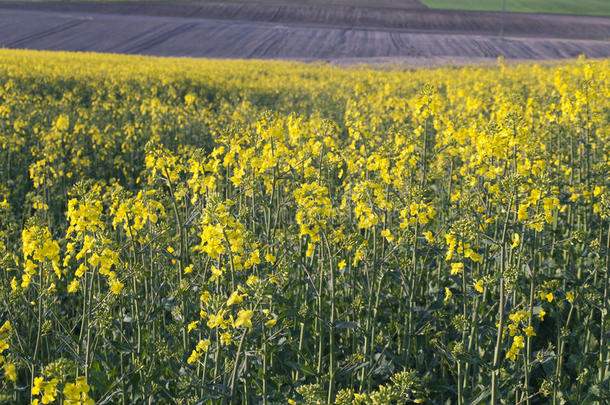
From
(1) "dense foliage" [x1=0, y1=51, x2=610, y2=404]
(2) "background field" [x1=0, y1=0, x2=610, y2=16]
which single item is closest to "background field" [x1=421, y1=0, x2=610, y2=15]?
(2) "background field" [x1=0, y1=0, x2=610, y2=16]

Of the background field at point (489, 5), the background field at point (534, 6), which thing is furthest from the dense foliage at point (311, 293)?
the background field at point (534, 6)

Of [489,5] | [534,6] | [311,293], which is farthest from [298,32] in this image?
[311,293]

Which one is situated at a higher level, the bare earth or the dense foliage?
the bare earth

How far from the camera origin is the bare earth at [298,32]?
4988 centimetres

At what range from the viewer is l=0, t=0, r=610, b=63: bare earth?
49.9 meters

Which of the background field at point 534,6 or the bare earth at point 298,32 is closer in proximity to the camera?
the bare earth at point 298,32

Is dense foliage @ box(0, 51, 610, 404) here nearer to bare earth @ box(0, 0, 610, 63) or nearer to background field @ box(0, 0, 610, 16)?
bare earth @ box(0, 0, 610, 63)

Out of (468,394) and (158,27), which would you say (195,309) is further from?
(158,27)

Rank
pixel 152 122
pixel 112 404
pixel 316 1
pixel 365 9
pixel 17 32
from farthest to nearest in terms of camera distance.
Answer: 1. pixel 316 1
2. pixel 365 9
3. pixel 17 32
4. pixel 152 122
5. pixel 112 404

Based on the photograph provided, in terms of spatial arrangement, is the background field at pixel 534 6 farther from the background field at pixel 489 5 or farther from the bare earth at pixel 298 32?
the bare earth at pixel 298 32

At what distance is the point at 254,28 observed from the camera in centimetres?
5822

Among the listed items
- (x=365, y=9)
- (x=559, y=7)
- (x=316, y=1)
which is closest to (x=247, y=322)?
(x=365, y=9)

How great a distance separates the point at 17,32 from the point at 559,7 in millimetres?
76409

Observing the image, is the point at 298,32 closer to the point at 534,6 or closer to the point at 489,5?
the point at 489,5
